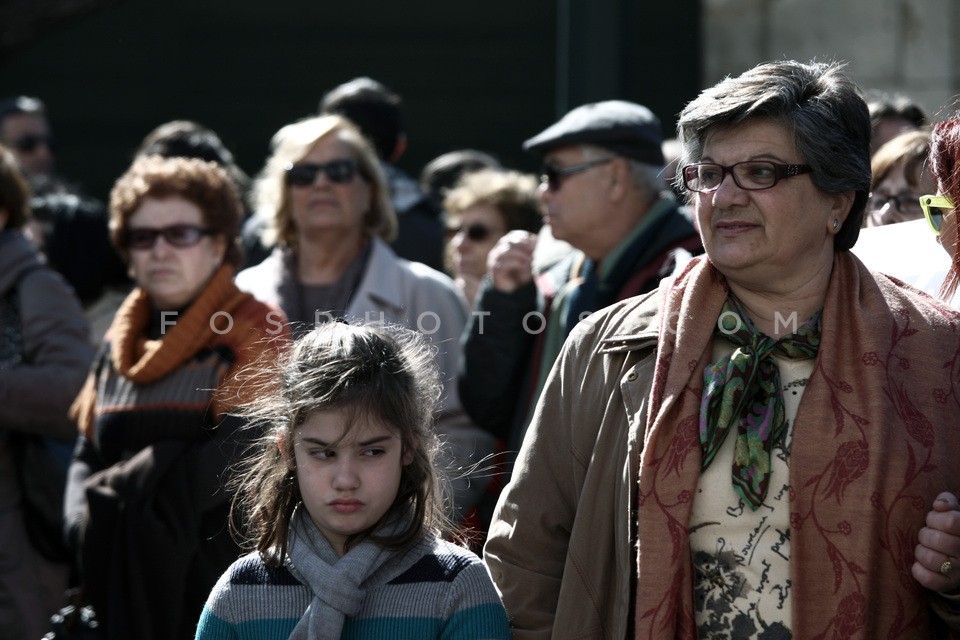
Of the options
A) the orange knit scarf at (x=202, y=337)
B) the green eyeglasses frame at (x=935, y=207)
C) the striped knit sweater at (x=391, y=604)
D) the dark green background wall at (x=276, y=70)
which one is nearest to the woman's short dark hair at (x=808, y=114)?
the green eyeglasses frame at (x=935, y=207)

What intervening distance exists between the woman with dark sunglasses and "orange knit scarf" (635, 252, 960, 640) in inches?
116

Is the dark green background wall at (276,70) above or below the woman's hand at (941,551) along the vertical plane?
above

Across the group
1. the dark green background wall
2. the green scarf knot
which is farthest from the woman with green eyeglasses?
the dark green background wall

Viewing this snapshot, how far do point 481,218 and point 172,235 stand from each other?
1.58 metres

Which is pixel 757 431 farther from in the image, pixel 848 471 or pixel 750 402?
pixel 848 471

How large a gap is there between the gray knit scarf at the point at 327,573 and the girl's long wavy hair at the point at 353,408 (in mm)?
29

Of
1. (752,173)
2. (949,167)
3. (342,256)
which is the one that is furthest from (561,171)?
(752,173)

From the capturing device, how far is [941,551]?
8.27 ft

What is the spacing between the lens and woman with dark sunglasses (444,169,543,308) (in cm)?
566

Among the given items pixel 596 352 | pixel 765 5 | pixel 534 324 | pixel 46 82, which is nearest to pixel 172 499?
pixel 534 324

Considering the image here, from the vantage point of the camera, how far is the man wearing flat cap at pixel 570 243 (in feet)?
14.1

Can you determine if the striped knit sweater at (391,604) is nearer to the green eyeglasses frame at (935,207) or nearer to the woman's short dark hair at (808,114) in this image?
the woman's short dark hair at (808,114)

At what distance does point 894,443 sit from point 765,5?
680cm

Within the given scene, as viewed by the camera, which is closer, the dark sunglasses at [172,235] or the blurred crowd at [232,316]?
the blurred crowd at [232,316]
